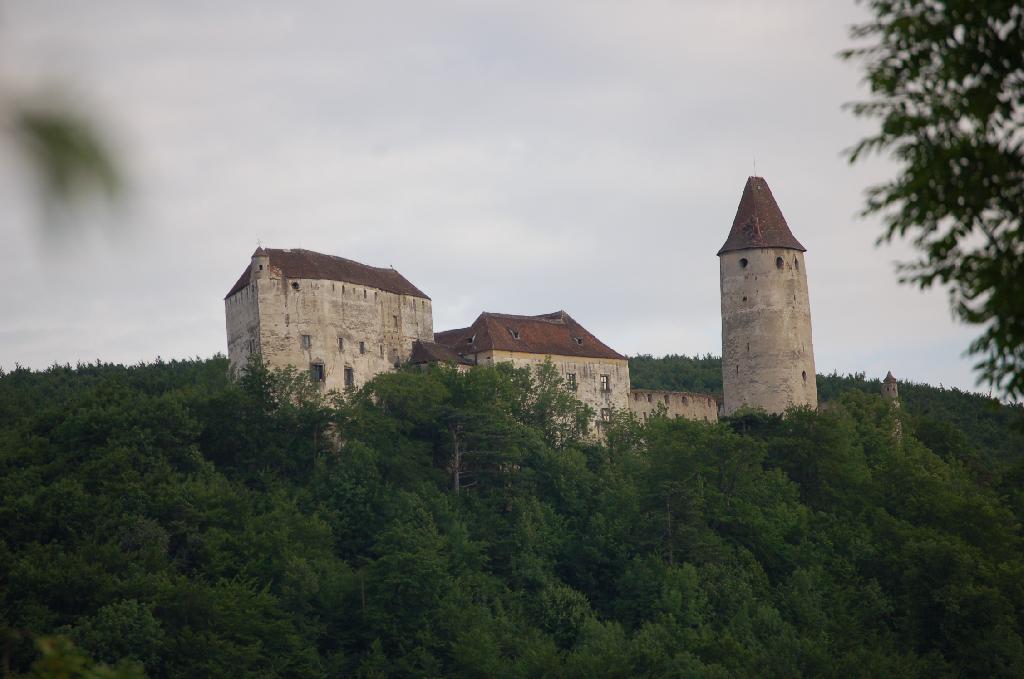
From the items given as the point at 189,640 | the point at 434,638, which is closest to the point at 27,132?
the point at 189,640

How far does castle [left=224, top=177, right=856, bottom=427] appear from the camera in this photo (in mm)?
54812

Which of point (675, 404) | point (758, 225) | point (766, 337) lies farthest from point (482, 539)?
point (758, 225)

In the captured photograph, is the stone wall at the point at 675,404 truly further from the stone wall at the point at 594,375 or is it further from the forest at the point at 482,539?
the forest at the point at 482,539

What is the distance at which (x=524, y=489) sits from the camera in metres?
56.8

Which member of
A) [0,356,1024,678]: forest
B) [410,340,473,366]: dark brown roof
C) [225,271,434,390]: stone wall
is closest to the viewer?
[0,356,1024,678]: forest

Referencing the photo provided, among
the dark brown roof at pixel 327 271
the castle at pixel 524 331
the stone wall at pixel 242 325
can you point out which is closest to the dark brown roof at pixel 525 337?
the castle at pixel 524 331

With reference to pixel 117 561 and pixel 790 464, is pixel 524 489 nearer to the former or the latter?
pixel 790 464

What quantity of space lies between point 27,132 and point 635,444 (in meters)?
57.2

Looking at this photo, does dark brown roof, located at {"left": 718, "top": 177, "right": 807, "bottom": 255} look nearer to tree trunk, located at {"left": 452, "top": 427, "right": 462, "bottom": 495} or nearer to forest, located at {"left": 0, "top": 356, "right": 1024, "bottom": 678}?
forest, located at {"left": 0, "top": 356, "right": 1024, "bottom": 678}

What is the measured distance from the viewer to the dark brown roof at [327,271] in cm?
5572

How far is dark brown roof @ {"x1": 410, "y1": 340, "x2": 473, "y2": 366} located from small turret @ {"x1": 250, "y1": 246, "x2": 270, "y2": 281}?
676 cm

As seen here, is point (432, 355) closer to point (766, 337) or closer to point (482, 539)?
point (482, 539)

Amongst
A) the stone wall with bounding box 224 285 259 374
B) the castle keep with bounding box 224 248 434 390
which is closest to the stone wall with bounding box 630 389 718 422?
the castle keep with bounding box 224 248 434 390

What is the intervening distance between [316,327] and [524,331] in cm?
1087
